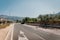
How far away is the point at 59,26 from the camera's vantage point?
43.3 metres

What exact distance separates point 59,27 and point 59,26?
16.7 inches

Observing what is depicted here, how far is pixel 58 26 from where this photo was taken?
4409cm

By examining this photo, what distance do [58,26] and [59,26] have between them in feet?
2.70

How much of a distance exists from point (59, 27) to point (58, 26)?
46.3 inches

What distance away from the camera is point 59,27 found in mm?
42938
